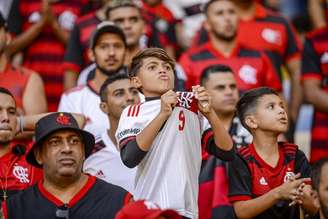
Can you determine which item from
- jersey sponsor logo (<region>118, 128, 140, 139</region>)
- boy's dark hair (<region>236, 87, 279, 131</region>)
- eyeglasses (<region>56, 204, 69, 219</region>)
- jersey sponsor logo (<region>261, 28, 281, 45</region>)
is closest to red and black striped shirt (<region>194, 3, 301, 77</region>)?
jersey sponsor logo (<region>261, 28, 281, 45</region>)

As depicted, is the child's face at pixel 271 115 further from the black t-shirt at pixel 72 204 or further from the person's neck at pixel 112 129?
the person's neck at pixel 112 129

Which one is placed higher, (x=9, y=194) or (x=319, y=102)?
(x=319, y=102)

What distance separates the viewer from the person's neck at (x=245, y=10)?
34.5 ft

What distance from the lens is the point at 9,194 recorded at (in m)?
7.57

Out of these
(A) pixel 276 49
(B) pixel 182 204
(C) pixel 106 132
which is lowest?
(B) pixel 182 204

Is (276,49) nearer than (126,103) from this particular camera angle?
No

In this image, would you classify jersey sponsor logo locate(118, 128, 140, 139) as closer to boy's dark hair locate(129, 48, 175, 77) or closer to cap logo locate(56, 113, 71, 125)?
boy's dark hair locate(129, 48, 175, 77)

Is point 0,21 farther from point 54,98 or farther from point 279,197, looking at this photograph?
point 279,197

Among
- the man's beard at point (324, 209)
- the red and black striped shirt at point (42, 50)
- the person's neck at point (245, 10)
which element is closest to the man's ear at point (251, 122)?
the man's beard at point (324, 209)

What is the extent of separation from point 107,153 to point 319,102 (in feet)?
7.55

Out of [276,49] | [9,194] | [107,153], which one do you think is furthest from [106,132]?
[276,49]

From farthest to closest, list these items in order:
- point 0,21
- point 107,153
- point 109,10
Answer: point 109,10
point 0,21
point 107,153

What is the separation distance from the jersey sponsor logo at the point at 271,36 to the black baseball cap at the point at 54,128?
3278mm

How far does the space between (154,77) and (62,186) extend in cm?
103
